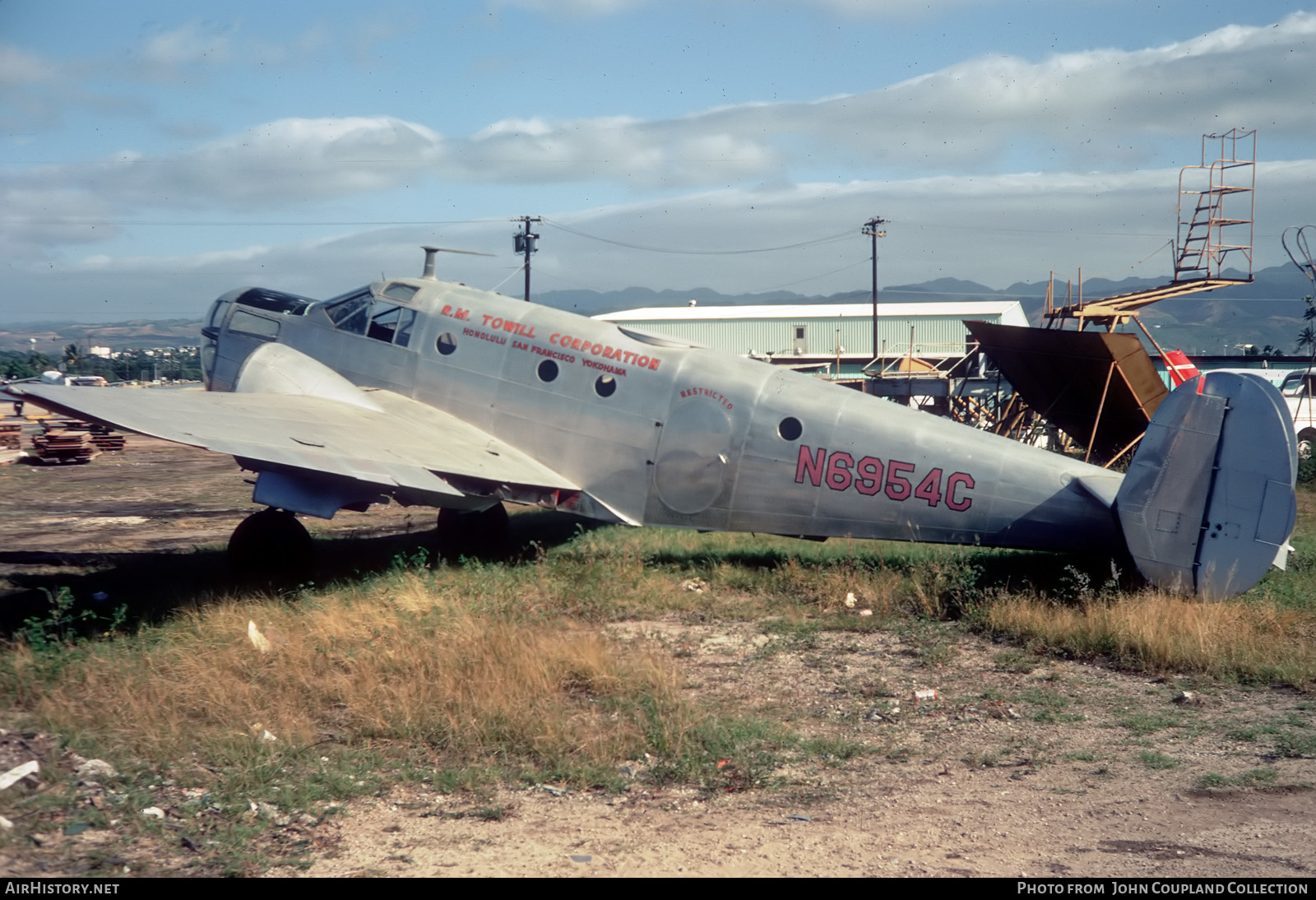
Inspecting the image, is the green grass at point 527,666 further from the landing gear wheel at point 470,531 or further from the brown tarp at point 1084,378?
the brown tarp at point 1084,378

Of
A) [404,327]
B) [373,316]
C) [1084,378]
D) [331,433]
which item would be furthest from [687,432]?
[1084,378]

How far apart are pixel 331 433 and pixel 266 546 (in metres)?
1.82

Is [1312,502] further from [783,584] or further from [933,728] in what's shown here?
[933,728]

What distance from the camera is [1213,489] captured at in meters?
9.92

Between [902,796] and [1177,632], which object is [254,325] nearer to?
[902,796]

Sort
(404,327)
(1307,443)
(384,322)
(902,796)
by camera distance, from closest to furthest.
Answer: (902,796) → (404,327) → (384,322) → (1307,443)

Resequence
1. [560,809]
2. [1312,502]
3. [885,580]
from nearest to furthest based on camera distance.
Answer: [560,809] → [885,580] → [1312,502]

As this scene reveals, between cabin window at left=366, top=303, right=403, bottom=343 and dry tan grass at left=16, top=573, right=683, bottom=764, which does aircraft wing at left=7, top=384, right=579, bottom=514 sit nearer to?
cabin window at left=366, top=303, right=403, bottom=343

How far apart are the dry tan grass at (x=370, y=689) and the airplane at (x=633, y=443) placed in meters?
2.04

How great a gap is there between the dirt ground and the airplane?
80.7 inches

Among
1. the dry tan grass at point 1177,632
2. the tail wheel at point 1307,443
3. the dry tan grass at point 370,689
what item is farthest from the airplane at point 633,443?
the tail wheel at point 1307,443
